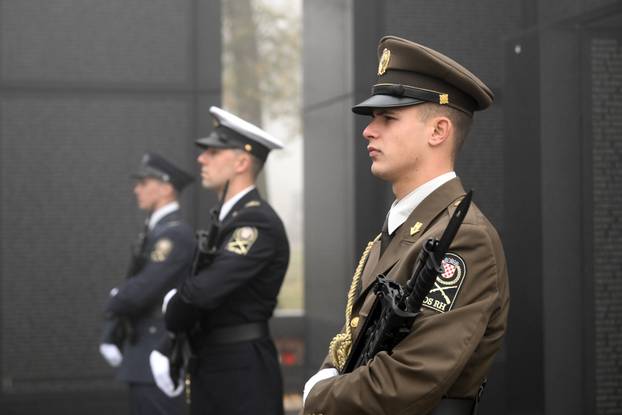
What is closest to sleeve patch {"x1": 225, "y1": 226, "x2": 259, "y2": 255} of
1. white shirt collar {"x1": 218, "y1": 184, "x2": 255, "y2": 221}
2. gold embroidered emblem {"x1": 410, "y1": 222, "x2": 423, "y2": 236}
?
white shirt collar {"x1": 218, "y1": 184, "x2": 255, "y2": 221}

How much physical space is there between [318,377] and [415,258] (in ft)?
1.35

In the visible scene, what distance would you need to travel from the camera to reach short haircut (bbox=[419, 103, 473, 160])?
2.79 metres

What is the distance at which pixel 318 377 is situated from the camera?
277cm

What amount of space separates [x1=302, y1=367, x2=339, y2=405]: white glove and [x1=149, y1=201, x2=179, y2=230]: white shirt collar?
352 cm

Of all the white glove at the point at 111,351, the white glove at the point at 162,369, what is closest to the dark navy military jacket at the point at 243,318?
the white glove at the point at 162,369

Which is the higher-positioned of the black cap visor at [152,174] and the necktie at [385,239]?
the black cap visor at [152,174]

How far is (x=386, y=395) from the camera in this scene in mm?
2457

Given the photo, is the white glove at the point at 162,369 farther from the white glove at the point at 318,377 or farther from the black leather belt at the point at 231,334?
the white glove at the point at 318,377

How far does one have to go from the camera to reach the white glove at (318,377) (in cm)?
273

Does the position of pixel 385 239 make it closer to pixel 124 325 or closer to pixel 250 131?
pixel 250 131

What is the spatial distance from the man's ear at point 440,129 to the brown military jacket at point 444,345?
242mm

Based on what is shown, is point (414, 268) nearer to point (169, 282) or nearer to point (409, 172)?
point (409, 172)

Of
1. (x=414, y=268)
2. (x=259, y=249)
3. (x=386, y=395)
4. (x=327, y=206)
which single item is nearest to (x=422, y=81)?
(x=414, y=268)

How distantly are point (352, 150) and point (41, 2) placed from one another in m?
Answer: 2.54
